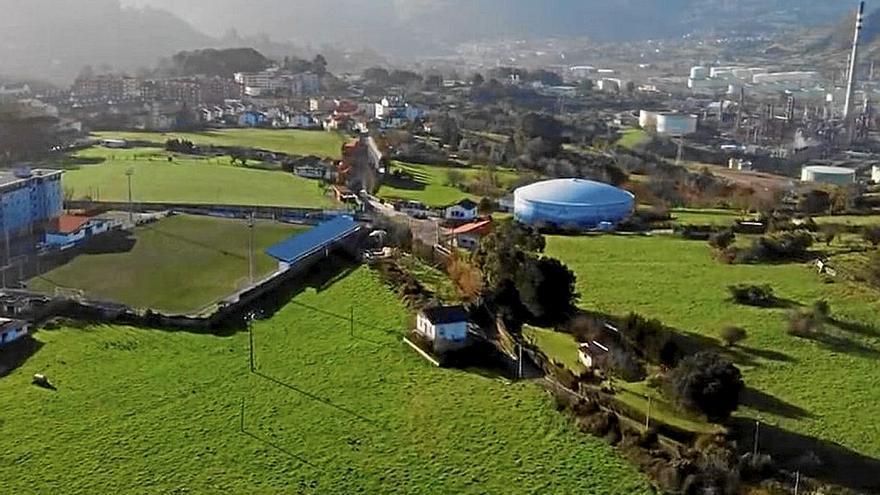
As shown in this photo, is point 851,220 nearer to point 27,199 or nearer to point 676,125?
point 27,199

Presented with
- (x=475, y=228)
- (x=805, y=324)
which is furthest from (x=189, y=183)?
(x=805, y=324)

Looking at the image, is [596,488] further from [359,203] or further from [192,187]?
[192,187]

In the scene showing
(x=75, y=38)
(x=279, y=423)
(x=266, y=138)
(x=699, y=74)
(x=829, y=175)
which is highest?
(x=75, y=38)

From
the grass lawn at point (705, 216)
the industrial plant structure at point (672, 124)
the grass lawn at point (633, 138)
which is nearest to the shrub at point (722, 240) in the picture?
the grass lawn at point (705, 216)

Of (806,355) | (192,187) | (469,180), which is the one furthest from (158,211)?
(806,355)

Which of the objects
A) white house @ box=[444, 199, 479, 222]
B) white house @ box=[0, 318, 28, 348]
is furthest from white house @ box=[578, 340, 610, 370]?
white house @ box=[444, 199, 479, 222]

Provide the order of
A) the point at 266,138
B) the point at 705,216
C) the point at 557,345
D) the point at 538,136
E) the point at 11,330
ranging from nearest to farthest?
the point at 11,330, the point at 557,345, the point at 705,216, the point at 266,138, the point at 538,136

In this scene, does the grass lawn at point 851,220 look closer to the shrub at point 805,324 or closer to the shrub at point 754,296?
the shrub at point 754,296
